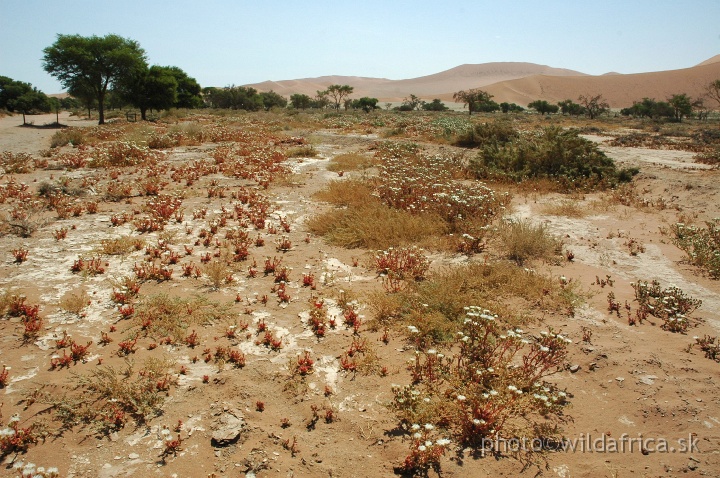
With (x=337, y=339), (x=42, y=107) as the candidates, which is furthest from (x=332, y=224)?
(x=42, y=107)

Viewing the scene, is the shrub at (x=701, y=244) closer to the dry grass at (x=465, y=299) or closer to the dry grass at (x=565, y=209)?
the dry grass at (x=565, y=209)

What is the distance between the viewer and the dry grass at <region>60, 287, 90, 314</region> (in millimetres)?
5258

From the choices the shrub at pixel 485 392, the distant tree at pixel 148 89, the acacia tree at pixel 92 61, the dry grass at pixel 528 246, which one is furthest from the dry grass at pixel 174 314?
the distant tree at pixel 148 89

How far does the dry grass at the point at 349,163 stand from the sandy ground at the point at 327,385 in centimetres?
811

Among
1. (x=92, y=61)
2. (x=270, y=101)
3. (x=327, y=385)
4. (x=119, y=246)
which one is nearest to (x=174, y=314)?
(x=327, y=385)

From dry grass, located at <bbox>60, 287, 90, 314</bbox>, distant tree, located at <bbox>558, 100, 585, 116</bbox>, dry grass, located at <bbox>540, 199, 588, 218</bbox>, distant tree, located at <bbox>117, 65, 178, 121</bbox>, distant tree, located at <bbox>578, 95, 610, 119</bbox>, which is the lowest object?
dry grass, located at <bbox>60, 287, 90, 314</bbox>

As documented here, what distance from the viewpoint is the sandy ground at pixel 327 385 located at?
10.9 ft

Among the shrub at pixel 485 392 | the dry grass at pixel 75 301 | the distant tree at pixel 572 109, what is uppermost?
the distant tree at pixel 572 109

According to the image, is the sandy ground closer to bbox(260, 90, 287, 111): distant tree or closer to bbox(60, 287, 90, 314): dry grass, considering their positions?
bbox(60, 287, 90, 314): dry grass

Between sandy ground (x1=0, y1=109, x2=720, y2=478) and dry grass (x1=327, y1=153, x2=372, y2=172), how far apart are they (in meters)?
8.11

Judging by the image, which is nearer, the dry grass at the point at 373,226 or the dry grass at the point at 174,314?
the dry grass at the point at 174,314

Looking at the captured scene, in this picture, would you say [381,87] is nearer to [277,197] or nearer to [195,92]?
[195,92]

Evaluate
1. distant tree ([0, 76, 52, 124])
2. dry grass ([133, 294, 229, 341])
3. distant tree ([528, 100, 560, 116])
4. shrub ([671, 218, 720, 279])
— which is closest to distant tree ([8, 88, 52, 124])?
distant tree ([0, 76, 52, 124])

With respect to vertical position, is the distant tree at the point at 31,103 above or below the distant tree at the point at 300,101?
below
